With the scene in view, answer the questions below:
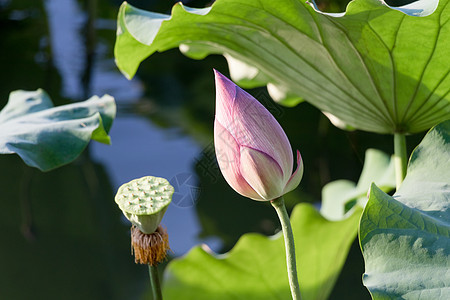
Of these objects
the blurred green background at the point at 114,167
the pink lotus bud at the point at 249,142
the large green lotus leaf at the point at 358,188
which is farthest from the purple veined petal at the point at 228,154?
the large green lotus leaf at the point at 358,188

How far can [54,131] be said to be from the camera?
66 centimetres

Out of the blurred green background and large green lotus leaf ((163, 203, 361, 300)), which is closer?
large green lotus leaf ((163, 203, 361, 300))

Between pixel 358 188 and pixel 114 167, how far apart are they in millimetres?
894

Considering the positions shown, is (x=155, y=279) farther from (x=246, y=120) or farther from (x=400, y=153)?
(x=400, y=153)

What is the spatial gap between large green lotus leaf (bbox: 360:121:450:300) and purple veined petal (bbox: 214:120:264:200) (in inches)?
4.5

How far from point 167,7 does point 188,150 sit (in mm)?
960

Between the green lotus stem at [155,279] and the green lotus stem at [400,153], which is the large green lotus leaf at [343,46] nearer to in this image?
the green lotus stem at [400,153]

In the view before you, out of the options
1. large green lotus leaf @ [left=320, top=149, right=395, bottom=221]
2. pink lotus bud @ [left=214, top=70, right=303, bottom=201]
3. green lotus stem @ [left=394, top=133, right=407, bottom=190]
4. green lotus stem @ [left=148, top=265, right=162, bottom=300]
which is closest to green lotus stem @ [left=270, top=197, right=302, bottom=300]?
pink lotus bud @ [left=214, top=70, right=303, bottom=201]

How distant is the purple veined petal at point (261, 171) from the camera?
431 millimetres

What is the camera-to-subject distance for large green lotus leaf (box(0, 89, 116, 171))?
24.6 inches

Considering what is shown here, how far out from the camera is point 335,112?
69 centimetres

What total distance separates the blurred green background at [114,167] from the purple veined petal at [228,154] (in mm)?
255

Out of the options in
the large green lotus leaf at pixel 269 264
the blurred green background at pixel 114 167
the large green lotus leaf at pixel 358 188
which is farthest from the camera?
the blurred green background at pixel 114 167

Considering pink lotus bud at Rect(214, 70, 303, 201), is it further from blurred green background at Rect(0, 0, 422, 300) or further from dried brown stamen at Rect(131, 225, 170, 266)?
blurred green background at Rect(0, 0, 422, 300)
